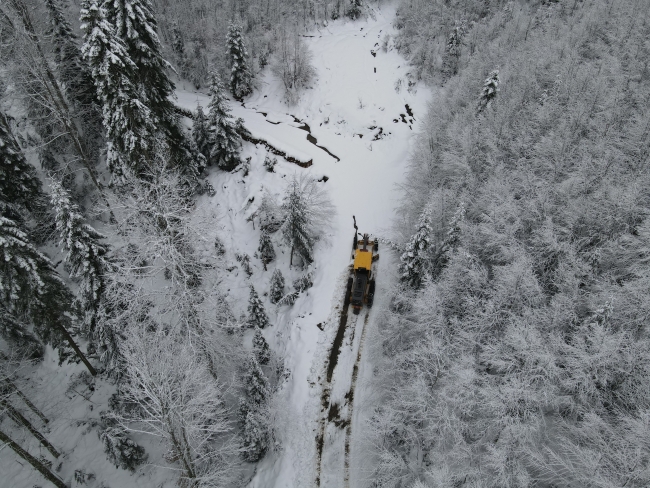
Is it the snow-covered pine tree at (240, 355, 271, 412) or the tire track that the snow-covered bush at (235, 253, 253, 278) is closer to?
the snow-covered pine tree at (240, 355, 271, 412)

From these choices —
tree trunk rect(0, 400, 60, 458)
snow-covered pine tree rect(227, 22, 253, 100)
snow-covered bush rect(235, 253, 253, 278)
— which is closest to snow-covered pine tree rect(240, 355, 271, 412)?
snow-covered bush rect(235, 253, 253, 278)

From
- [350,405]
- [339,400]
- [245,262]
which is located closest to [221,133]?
[245,262]

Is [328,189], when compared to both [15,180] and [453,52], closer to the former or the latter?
[453,52]

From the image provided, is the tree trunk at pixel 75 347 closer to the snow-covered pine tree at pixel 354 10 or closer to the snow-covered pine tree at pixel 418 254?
the snow-covered pine tree at pixel 418 254

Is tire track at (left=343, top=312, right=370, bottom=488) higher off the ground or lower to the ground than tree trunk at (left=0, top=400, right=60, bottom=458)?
higher

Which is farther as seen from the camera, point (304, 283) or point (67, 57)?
point (67, 57)

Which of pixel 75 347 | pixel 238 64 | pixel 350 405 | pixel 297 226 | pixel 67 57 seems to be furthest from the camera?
pixel 238 64
